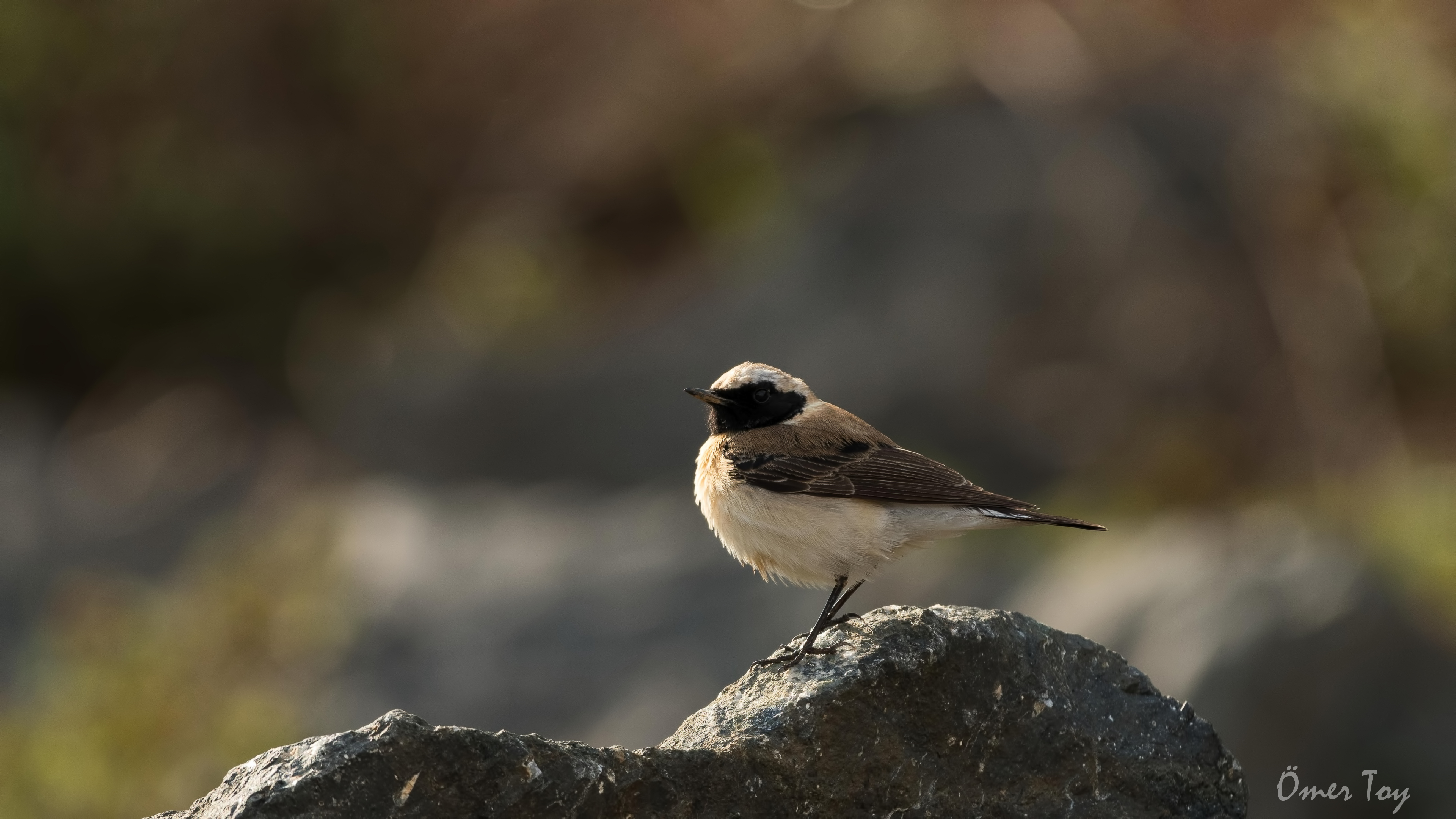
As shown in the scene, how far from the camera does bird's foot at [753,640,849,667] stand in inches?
193

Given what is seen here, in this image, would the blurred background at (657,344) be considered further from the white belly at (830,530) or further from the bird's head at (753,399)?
the bird's head at (753,399)

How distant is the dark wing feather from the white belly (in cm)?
4

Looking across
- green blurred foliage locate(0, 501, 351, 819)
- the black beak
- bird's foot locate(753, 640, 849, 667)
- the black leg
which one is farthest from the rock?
green blurred foliage locate(0, 501, 351, 819)

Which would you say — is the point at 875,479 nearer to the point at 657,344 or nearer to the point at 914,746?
the point at 914,746

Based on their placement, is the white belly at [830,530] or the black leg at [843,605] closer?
the black leg at [843,605]

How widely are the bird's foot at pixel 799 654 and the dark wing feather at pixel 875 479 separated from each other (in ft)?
3.19

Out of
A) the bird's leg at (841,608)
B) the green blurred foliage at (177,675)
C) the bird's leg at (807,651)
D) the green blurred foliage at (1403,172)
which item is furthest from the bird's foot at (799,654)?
the green blurred foliage at (1403,172)

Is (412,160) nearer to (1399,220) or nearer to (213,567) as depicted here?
(213,567)

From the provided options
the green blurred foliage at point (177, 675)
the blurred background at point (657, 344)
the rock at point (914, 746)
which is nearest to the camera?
the rock at point (914, 746)

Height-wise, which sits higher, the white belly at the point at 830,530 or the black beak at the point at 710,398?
the black beak at the point at 710,398

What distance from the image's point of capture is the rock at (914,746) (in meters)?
4.02

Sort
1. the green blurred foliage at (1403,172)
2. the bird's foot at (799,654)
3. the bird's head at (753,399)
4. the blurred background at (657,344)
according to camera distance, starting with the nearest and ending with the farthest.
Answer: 1. the bird's foot at (799,654)
2. the bird's head at (753,399)
3. the blurred background at (657,344)
4. the green blurred foliage at (1403,172)

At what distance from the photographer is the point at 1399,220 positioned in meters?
10.7

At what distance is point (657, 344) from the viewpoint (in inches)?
489
